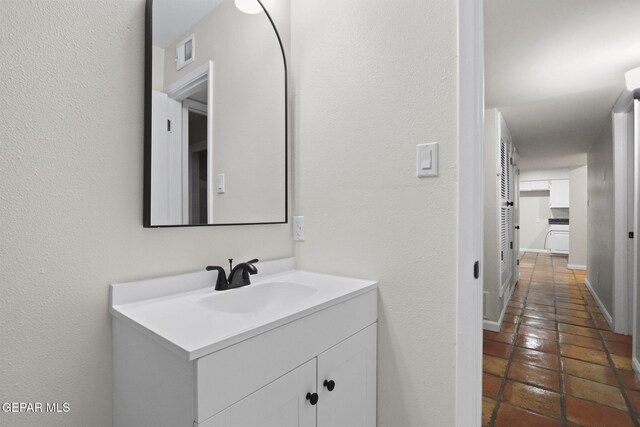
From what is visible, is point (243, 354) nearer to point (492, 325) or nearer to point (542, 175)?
point (492, 325)

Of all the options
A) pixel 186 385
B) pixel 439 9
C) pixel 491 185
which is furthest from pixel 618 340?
pixel 186 385

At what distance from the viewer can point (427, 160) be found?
1121 millimetres

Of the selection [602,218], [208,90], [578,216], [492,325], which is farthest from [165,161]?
[578,216]

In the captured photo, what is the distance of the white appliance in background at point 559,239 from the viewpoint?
8.39 metres

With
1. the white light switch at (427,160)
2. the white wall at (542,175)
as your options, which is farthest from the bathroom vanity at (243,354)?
the white wall at (542,175)

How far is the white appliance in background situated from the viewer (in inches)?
330

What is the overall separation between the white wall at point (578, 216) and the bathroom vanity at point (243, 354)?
694 cm

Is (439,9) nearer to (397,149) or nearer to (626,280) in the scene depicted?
(397,149)

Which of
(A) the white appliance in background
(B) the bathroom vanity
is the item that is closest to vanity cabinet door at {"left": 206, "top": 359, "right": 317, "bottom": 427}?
(B) the bathroom vanity

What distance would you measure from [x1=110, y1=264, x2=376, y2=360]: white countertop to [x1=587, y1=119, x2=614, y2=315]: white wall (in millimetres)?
3438

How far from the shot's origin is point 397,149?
3.95 feet

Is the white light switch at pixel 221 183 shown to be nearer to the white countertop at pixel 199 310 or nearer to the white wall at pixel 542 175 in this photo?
the white countertop at pixel 199 310

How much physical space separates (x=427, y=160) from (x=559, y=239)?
31.3 ft

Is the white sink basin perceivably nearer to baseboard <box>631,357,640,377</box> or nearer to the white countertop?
the white countertop
